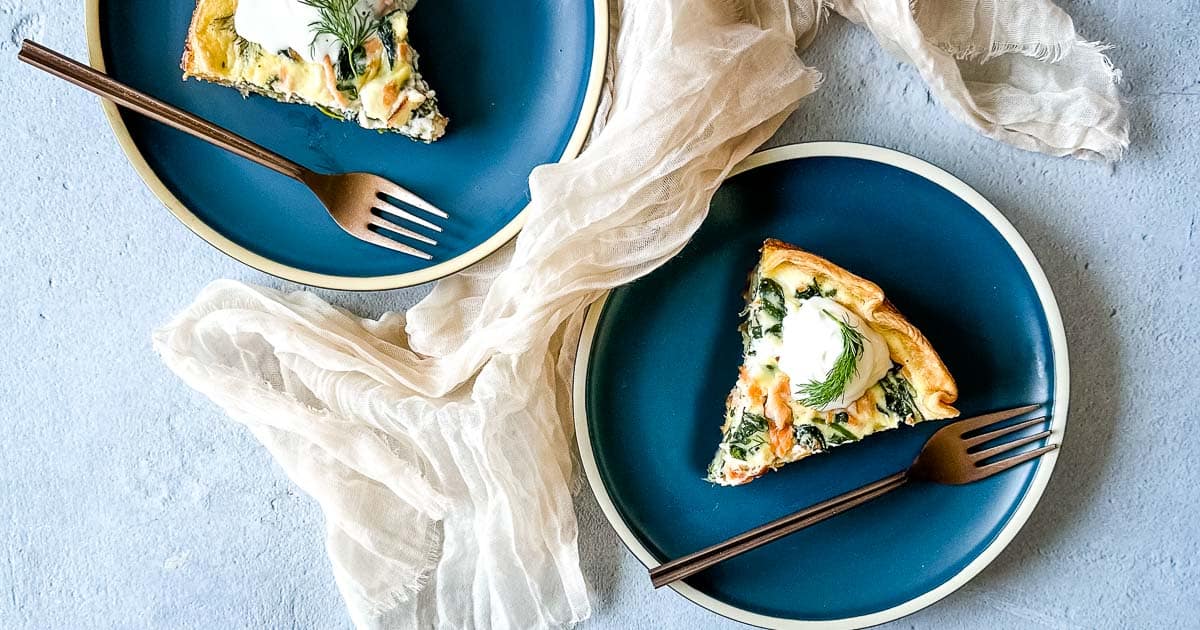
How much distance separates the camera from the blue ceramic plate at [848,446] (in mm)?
2393

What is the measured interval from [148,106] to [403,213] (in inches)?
26.6

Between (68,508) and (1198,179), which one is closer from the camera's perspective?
(1198,179)

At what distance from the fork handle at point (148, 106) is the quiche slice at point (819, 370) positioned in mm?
1241

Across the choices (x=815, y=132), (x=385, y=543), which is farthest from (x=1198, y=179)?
(x=385, y=543)

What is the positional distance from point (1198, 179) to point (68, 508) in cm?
323

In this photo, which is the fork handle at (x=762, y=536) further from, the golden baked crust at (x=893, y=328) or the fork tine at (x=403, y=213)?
the fork tine at (x=403, y=213)

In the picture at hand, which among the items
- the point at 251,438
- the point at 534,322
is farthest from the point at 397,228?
the point at 251,438

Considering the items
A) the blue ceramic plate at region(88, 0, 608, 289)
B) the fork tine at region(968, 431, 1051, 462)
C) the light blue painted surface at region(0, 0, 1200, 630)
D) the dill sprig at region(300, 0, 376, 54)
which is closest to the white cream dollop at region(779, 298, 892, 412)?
the fork tine at region(968, 431, 1051, 462)

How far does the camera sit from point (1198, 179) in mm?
2457

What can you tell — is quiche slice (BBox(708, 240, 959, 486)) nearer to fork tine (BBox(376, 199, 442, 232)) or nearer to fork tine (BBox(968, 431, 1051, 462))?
Result: fork tine (BBox(968, 431, 1051, 462))

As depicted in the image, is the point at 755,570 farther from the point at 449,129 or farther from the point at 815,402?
the point at 449,129

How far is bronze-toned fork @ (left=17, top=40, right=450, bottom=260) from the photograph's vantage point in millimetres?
2406

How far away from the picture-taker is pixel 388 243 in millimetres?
2508

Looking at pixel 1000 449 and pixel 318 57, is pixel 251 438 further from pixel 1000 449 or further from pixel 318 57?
pixel 1000 449
